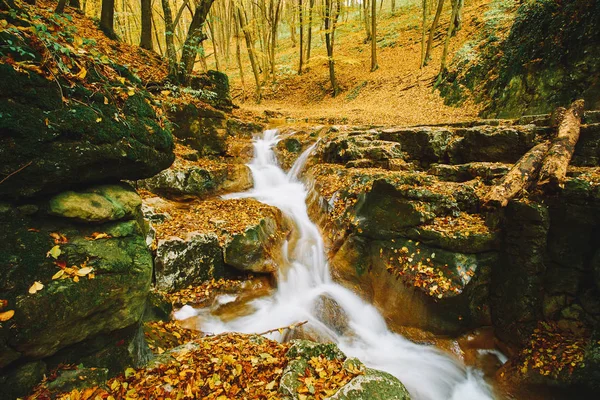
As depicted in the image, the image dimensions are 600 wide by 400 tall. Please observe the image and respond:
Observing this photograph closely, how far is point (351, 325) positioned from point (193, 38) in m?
11.1

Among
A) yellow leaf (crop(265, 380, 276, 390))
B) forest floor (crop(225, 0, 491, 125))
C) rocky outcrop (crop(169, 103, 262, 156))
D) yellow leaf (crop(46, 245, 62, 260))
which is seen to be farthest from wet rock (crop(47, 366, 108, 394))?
forest floor (crop(225, 0, 491, 125))

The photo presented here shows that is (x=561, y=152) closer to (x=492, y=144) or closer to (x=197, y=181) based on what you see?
(x=492, y=144)

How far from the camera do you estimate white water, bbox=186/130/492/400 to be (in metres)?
4.75

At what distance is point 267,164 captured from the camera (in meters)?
11.7

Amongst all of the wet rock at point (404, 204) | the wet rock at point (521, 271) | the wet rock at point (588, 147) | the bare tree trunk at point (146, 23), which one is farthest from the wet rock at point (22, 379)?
the bare tree trunk at point (146, 23)

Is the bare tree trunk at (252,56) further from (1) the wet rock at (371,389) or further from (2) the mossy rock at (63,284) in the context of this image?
(1) the wet rock at (371,389)

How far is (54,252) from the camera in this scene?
2639mm

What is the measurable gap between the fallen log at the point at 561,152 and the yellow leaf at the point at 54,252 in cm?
708

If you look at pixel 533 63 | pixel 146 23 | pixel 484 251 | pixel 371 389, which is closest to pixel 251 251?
pixel 371 389

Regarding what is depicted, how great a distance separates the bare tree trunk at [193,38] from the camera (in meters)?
10.5

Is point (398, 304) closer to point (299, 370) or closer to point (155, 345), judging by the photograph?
point (299, 370)

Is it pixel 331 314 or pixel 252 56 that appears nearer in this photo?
pixel 331 314

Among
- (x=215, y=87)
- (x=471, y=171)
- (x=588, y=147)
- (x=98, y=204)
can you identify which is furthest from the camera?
(x=215, y=87)

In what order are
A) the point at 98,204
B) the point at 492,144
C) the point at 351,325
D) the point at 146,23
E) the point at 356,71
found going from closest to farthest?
the point at 98,204 < the point at 351,325 < the point at 492,144 < the point at 146,23 < the point at 356,71
